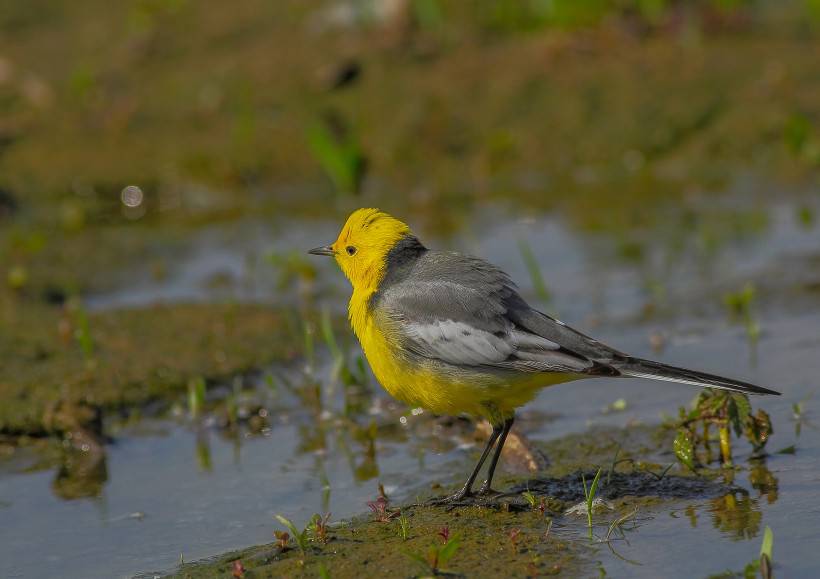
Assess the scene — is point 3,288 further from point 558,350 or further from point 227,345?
point 558,350

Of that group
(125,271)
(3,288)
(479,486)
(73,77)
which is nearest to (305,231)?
(125,271)

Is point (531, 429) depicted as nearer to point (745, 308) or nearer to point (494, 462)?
point (494, 462)

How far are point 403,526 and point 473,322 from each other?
1111 millimetres

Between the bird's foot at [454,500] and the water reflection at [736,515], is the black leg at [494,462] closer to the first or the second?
the bird's foot at [454,500]

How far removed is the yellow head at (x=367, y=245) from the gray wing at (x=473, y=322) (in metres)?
0.22

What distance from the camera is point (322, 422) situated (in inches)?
296

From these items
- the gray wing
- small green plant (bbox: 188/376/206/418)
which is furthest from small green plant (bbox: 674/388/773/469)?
small green plant (bbox: 188/376/206/418)

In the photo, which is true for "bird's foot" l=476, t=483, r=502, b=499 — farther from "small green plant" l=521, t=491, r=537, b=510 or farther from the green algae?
the green algae

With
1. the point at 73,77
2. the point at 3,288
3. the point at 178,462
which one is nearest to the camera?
the point at 178,462

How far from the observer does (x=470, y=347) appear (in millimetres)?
5816

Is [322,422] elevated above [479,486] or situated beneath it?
elevated above

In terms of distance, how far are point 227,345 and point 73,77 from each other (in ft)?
21.6

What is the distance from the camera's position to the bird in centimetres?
571

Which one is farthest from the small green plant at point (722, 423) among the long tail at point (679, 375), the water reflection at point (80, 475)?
the water reflection at point (80, 475)
